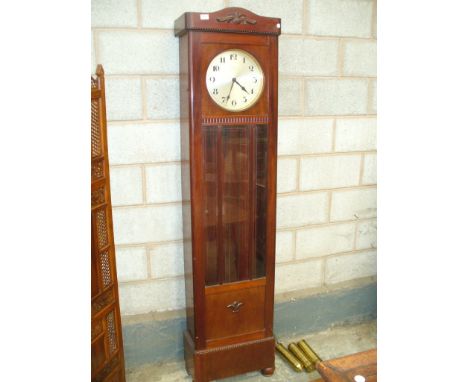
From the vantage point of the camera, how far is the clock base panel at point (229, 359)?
1.74 metres

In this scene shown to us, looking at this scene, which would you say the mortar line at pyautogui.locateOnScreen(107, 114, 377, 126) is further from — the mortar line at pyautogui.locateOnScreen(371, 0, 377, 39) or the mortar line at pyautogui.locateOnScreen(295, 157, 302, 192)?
the mortar line at pyautogui.locateOnScreen(371, 0, 377, 39)

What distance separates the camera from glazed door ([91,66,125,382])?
1.37 m

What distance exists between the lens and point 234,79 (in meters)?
1.53

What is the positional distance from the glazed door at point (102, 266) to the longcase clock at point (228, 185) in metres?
0.31

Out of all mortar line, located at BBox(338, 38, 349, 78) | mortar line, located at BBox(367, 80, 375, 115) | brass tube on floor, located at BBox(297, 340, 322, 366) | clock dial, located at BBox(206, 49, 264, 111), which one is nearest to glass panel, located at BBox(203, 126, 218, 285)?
clock dial, located at BBox(206, 49, 264, 111)

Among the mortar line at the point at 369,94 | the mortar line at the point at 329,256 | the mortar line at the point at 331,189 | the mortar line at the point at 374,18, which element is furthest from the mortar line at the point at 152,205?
the mortar line at the point at 374,18

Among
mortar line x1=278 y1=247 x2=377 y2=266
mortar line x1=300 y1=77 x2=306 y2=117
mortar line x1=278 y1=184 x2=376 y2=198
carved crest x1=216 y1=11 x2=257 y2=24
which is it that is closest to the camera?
carved crest x1=216 y1=11 x2=257 y2=24

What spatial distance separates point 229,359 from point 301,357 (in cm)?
41

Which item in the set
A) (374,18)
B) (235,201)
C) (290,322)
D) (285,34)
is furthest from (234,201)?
(374,18)

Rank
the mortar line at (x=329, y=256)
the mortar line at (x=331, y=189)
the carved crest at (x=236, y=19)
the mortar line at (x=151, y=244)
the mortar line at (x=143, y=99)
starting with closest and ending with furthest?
the carved crest at (x=236, y=19) → the mortar line at (x=143, y=99) → the mortar line at (x=151, y=244) → the mortar line at (x=331, y=189) → the mortar line at (x=329, y=256)

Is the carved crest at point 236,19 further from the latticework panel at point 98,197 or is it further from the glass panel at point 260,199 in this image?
the latticework panel at point 98,197

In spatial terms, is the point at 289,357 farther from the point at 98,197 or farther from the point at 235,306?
the point at 98,197

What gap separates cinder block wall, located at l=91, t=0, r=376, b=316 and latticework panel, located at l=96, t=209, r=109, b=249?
294mm

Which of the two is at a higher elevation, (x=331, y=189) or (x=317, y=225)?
(x=331, y=189)
